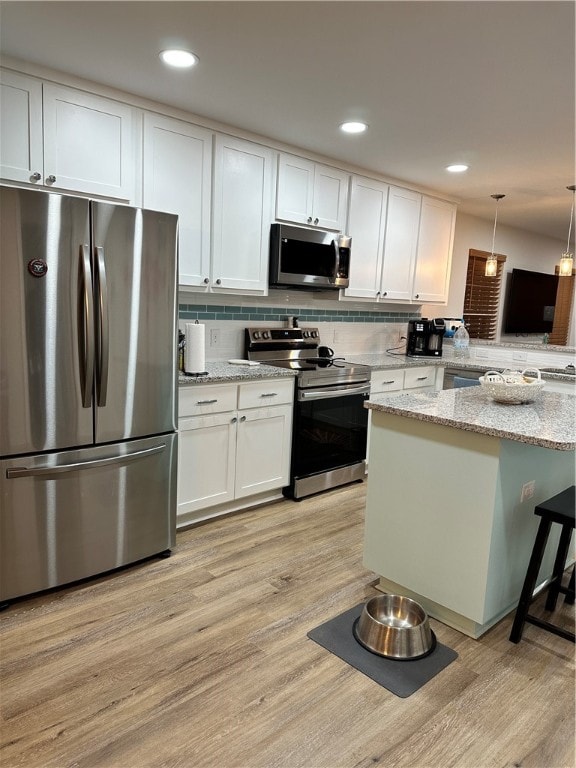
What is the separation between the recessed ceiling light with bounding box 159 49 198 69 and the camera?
7.49 feet

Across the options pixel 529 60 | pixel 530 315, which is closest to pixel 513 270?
pixel 530 315

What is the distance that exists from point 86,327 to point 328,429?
1951 mm

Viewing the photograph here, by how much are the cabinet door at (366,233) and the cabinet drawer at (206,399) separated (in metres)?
1.56

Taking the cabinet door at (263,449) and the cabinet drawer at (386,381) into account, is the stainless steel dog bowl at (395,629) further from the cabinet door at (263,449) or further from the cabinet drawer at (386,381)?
the cabinet drawer at (386,381)

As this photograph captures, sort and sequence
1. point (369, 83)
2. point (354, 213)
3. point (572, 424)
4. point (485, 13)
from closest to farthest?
point (485, 13)
point (572, 424)
point (369, 83)
point (354, 213)

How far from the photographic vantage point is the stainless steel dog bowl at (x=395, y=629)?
6.68ft

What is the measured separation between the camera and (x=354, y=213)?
13.4 ft

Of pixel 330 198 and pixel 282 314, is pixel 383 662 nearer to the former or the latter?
pixel 282 314

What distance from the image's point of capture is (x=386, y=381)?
426 cm

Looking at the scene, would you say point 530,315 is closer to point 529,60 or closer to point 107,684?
point 529,60

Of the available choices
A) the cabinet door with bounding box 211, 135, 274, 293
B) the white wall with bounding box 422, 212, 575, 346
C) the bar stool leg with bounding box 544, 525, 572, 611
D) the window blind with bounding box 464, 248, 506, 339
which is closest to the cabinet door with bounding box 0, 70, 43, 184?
the cabinet door with bounding box 211, 135, 274, 293

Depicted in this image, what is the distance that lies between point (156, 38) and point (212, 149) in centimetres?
100

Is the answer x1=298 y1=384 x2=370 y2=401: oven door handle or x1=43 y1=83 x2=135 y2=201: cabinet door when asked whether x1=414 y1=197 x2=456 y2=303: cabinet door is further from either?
x1=43 y1=83 x2=135 y2=201: cabinet door

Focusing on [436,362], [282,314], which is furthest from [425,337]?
[282,314]
